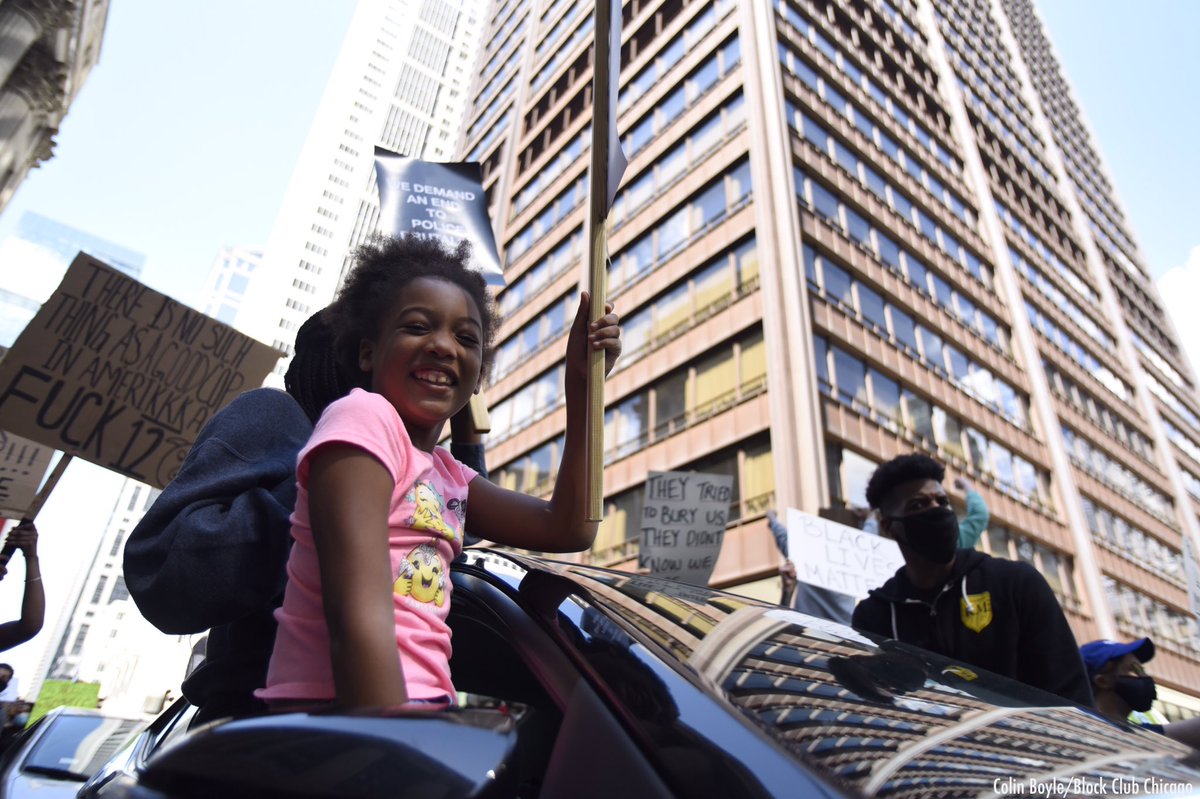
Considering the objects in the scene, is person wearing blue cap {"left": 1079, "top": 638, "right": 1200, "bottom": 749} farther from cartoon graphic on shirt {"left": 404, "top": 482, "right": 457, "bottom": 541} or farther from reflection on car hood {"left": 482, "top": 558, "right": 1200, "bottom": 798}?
cartoon graphic on shirt {"left": 404, "top": 482, "right": 457, "bottom": 541}

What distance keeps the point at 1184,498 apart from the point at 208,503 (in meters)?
40.7

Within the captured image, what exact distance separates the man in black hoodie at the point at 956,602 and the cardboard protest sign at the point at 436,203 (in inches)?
116

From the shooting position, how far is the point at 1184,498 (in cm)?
3108

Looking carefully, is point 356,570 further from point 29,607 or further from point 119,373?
point 29,607

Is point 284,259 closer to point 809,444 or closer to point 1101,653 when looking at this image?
point 809,444

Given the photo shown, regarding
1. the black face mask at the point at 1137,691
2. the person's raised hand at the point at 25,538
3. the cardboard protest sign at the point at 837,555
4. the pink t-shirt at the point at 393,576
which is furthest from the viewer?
the cardboard protest sign at the point at 837,555

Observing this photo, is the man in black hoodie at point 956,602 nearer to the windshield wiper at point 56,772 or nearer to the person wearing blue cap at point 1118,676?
the person wearing blue cap at point 1118,676

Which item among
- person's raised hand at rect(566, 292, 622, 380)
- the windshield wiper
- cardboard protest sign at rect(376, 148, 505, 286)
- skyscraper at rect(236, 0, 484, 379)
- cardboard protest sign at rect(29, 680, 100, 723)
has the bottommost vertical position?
cardboard protest sign at rect(29, 680, 100, 723)

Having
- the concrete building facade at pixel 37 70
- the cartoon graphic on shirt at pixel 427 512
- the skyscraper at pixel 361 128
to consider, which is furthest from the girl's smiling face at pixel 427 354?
the skyscraper at pixel 361 128

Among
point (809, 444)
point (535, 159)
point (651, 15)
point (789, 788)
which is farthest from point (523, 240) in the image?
point (789, 788)

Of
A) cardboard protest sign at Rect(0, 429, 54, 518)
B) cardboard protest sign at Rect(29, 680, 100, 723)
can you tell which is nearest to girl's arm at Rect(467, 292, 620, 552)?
cardboard protest sign at Rect(0, 429, 54, 518)

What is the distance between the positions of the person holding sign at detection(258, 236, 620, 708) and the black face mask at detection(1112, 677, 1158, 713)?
320 centimetres

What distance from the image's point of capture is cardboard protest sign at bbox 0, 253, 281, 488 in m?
3.52

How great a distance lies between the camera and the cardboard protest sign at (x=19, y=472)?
4262mm
